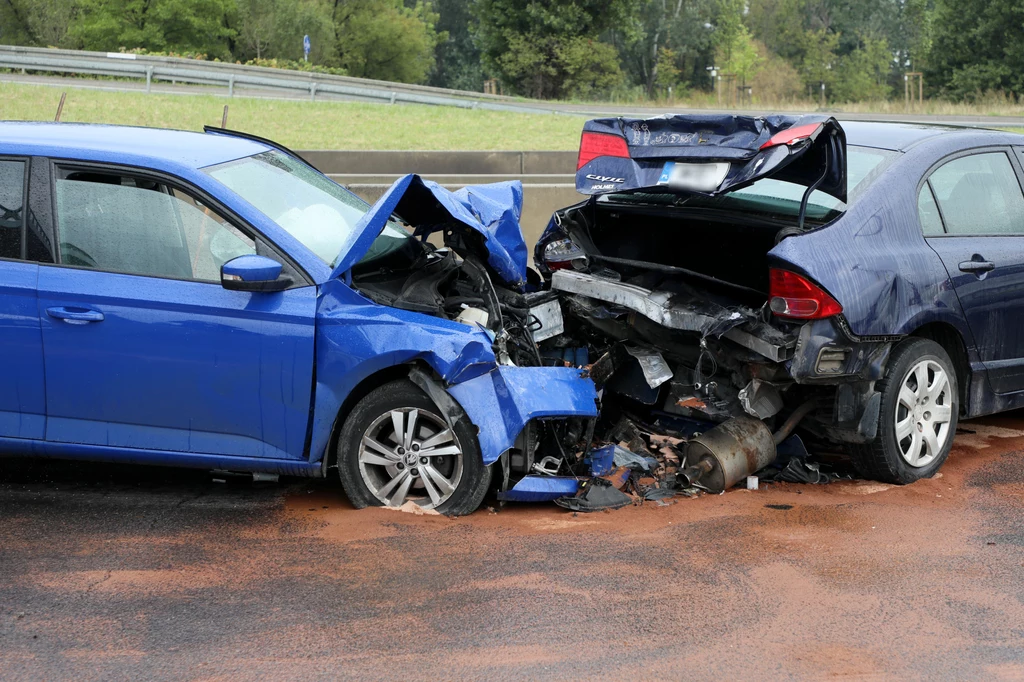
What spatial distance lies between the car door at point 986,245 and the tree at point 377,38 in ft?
185

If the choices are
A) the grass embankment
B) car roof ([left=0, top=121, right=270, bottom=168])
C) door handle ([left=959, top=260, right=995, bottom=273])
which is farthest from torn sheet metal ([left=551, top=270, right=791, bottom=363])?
the grass embankment

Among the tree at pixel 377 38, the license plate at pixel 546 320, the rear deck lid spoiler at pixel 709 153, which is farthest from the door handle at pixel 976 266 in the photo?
the tree at pixel 377 38

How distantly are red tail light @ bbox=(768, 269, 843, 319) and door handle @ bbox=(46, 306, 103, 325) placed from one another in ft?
10.4

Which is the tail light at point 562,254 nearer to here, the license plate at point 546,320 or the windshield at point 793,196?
the license plate at point 546,320

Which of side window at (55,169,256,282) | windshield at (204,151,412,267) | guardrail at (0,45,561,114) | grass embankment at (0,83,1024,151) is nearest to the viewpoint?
side window at (55,169,256,282)

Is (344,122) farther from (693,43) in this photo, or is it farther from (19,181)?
(693,43)

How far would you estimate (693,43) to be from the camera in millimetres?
71375

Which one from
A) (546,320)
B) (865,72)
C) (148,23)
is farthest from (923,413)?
(865,72)

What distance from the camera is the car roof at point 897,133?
5.88m

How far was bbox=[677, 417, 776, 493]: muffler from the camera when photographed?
5.40 meters

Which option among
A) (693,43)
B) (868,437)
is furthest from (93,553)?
(693,43)

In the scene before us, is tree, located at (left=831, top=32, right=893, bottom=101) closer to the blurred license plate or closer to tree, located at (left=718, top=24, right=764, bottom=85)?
tree, located at (left=718, top=24, right=764, bottom=85)

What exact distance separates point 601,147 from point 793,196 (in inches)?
42.7

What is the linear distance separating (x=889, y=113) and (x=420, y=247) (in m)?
36.0
